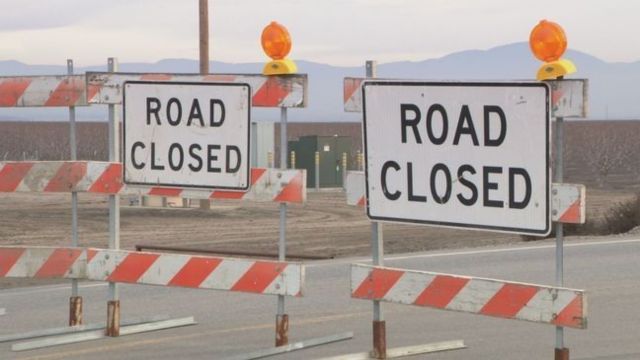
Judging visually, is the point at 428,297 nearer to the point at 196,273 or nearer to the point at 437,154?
the point at 437,154

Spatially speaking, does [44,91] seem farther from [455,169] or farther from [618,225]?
[618,225]

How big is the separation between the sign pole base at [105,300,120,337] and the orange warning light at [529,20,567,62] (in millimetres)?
4131

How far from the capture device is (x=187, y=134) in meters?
10.0

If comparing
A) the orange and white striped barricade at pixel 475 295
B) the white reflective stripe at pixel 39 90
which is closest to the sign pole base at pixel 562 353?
the orange and white striped barricade at pixel 475 295

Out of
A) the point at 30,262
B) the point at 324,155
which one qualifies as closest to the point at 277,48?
the point at 30,262

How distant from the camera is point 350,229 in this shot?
31000mm

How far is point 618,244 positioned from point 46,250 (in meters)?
8.58

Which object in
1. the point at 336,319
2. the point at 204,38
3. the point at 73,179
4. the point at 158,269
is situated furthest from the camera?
the point at 204,38

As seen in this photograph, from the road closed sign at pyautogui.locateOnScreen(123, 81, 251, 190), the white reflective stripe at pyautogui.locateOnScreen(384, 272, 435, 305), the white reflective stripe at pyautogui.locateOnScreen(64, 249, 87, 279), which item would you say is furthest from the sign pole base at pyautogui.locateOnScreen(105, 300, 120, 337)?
the white reflective stripe at pyautogui.locateOnScreen(384, 272, 435, 305)

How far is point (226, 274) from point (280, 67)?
4.94ft

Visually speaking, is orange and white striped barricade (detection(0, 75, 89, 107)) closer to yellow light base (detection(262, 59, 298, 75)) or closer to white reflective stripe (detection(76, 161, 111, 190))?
white reflective stripe (detection(76, 161, 111, 190))

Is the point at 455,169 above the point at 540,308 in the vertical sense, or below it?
above

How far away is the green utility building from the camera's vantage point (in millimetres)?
47938

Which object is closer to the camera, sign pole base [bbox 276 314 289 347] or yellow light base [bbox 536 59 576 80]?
yellow light base [bbox 536 59 576 80]
